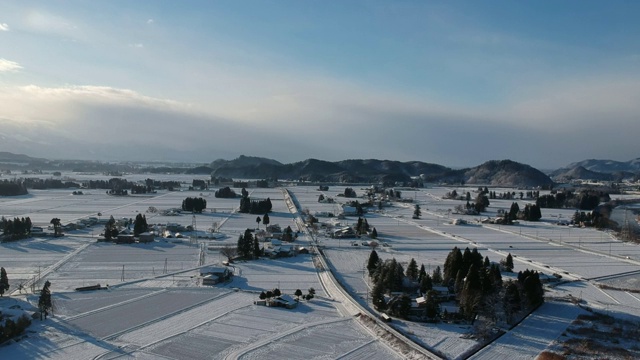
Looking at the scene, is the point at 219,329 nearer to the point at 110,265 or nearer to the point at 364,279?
the point at 364,279

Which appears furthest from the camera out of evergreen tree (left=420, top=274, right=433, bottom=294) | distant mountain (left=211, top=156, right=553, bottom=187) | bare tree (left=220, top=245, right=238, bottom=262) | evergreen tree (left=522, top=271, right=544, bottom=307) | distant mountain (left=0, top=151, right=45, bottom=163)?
distant mountain (left=0, top=151, right=45, bottom=163)

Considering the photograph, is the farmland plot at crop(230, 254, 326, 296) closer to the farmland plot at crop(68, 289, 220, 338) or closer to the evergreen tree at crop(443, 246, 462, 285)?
the farmland plot at crop(68, 289, 220, 338)

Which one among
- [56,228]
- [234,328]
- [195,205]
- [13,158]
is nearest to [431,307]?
[234,328]

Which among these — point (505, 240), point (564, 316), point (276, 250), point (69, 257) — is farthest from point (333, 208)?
point (564, 316)

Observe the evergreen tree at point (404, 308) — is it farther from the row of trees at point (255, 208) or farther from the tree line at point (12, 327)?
the row of trees at point (255, 208)

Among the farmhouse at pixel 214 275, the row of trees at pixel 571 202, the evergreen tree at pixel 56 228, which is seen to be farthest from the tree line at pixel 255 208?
the row of trees at pixel 571 202

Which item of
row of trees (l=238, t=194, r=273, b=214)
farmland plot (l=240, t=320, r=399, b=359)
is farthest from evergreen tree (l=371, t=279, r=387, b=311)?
row of trees (l=238, t=194, r=273, b=214)

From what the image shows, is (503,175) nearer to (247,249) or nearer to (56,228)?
(247,249)
